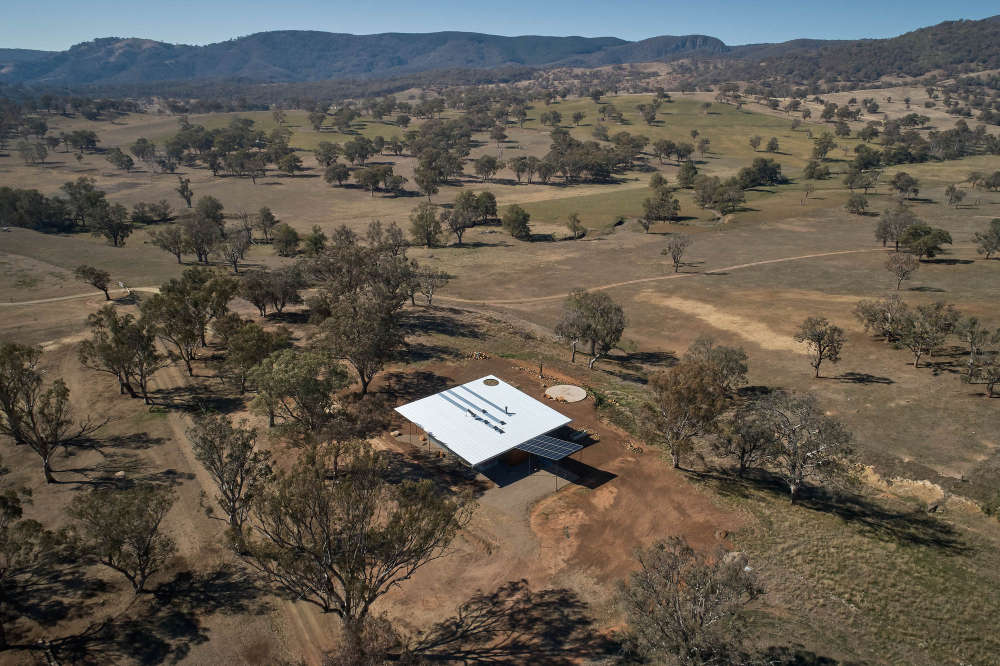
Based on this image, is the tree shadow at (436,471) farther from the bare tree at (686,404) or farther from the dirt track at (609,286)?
the dirt track at (609,286)

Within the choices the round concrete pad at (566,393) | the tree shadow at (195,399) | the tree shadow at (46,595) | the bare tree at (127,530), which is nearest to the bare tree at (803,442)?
the round concrete pad at (566,393)

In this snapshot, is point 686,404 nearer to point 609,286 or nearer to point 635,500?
point 635,500

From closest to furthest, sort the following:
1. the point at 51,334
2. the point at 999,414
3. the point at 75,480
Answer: the point at 75,480 < the point at 999,414 < the point at 51,334

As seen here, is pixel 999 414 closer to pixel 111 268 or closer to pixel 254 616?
pixel 254 616

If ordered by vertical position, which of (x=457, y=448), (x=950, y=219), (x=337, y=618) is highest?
(x=950, y=219)

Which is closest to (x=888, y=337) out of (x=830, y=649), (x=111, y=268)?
(x=830, y=649)

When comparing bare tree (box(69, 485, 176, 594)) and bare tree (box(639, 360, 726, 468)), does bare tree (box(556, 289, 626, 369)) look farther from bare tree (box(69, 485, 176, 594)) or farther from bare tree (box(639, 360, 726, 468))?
bare tree (box(69, 485, 176, 594))
